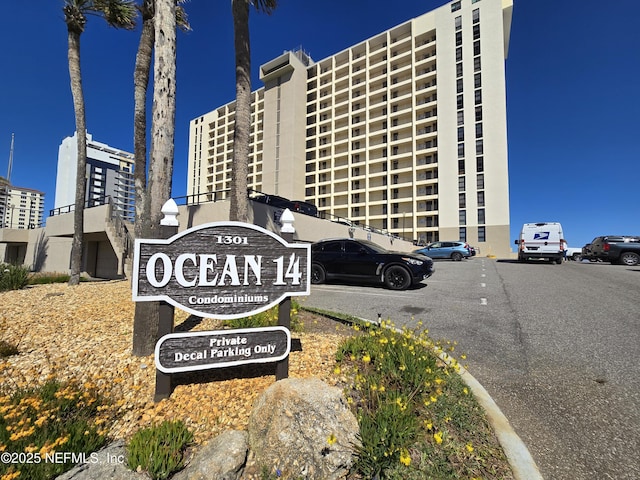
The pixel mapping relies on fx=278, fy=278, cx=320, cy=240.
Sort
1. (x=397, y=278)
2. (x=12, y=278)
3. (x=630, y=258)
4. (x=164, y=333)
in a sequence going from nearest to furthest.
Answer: (x=164, y=333) → (x=12, y=278) → (x=397, y=278) → (x=630, y=258)

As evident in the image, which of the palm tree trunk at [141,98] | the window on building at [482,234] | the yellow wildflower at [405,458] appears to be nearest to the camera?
the yellow wildflower at [405,458]

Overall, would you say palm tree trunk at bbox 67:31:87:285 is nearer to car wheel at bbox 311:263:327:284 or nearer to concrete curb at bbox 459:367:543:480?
car wheel at bbox 311:263:327:284

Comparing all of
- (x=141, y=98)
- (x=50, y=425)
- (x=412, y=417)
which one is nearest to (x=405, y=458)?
(x=412, y=417)

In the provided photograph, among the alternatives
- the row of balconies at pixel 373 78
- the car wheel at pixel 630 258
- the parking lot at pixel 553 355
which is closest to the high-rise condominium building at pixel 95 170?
the row of balconies at pixel 373 78

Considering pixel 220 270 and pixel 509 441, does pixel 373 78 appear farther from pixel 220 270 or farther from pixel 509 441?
pixel 509 441

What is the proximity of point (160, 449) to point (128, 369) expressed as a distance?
1.53 m

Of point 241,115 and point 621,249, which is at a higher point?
point 241,115

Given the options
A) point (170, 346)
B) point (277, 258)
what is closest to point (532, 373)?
point (277, 258)

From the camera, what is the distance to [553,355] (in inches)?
154

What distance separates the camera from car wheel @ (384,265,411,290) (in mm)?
8516

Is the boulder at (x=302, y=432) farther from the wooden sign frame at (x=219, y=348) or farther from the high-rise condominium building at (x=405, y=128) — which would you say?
the high-rise condominium building at (x=405, y=128)

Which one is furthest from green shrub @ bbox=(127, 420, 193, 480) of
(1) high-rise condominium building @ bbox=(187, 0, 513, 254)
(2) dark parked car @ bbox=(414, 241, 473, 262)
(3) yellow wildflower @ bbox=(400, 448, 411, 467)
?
(1) high-rise condominium building @ bbox=(187, 0, 513, 254)

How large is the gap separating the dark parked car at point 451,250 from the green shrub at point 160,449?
23.0 m

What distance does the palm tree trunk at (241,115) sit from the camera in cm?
777
